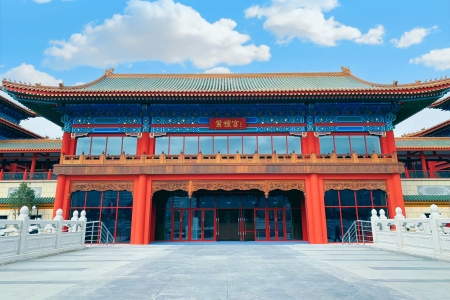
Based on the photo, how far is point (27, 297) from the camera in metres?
5.13

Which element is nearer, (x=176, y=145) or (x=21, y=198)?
(x=21, y=198)

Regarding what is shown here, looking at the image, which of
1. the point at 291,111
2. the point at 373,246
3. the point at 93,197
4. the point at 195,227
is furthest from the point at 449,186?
the point at 93,197

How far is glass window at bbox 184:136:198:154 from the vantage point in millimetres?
18391

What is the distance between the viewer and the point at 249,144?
18.5 m

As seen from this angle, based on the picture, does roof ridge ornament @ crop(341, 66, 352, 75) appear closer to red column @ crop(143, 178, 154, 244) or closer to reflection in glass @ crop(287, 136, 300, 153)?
reflection in glass @ crop(287, 136, 300, 153)

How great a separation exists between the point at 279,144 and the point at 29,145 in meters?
18.3

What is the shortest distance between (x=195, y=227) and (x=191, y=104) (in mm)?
7707

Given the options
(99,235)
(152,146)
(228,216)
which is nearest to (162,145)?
(152,146)

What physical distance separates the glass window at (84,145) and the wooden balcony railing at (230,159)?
3.02ft

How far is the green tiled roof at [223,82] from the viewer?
2173 cm

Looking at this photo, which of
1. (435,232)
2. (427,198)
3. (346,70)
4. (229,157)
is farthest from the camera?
(346,70)

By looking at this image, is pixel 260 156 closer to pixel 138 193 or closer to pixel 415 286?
pixel 138 193

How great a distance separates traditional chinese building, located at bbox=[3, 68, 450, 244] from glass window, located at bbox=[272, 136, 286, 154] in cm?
6

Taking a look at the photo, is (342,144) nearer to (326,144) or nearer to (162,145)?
(326,144)
